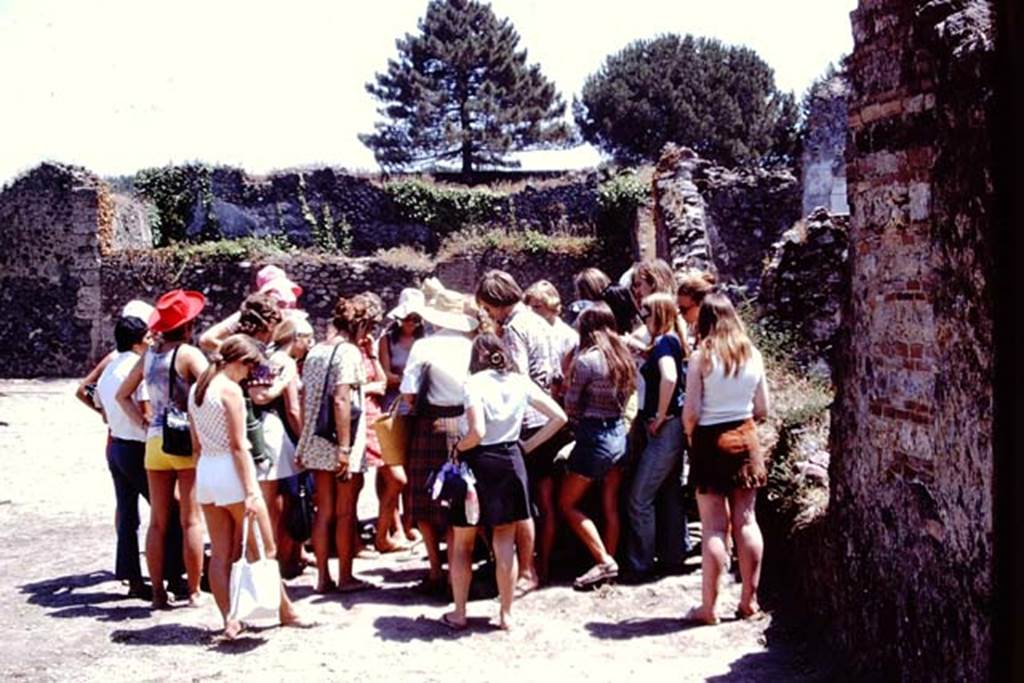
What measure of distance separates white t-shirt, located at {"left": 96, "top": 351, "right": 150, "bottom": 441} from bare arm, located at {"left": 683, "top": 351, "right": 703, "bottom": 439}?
3.41 m

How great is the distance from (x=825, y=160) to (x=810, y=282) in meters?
6.80

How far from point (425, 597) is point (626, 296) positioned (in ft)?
8.02

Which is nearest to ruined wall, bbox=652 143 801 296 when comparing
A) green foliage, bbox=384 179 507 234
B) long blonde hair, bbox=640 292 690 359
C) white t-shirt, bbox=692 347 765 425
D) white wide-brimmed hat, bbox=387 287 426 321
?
white wide-brimmed hat, bbox=387 287 426 321

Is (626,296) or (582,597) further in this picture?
(626,296)

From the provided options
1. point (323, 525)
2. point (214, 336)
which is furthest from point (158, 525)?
point (214, 336)

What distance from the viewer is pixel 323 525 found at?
6852 mm

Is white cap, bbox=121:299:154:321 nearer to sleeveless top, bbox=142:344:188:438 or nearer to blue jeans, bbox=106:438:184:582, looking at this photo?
sleeveless top, bbox=142:344:188:438

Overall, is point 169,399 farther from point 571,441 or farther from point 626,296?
point 626,296

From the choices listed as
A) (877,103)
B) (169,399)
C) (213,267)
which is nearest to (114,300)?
(213,267)

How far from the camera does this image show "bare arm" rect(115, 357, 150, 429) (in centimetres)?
659

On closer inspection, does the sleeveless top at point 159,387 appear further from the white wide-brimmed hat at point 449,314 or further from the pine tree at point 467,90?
the pine tree at point 467,90

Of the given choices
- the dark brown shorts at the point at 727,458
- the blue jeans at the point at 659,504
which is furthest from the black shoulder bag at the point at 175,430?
the dark brown shorts at the point at 727,458

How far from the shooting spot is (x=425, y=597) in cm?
673

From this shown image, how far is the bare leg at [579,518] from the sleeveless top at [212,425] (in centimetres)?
212
